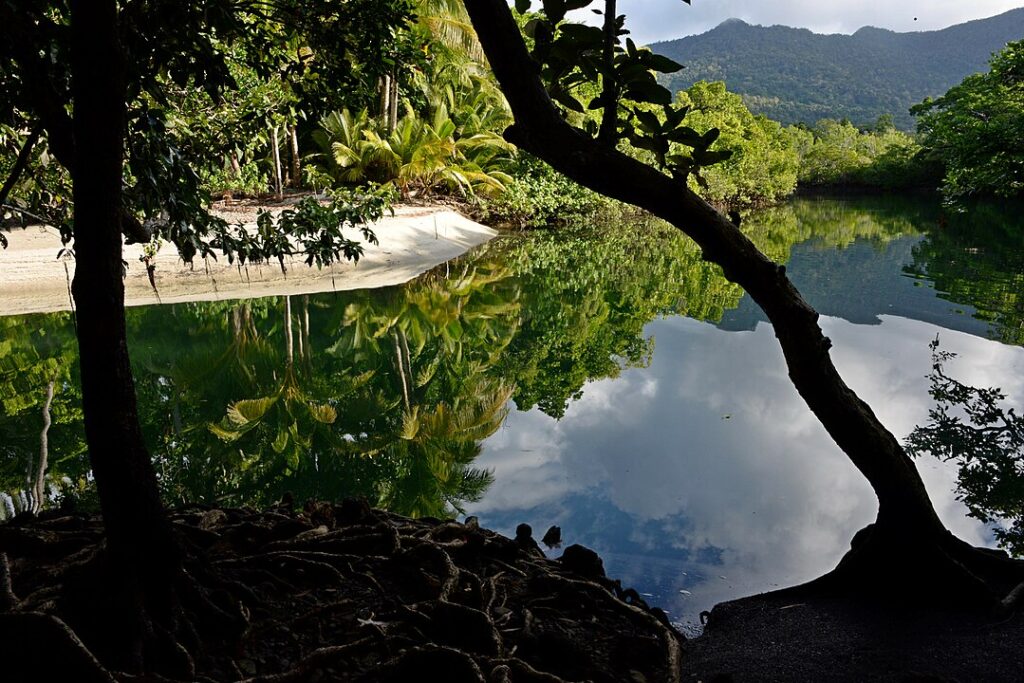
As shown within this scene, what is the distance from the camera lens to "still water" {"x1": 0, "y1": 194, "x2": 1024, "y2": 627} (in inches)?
228

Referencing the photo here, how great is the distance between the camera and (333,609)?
3.21 meters

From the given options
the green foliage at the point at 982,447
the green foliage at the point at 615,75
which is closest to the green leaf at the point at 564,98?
the green foliage at the point at 615,75

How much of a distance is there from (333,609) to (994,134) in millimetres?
19729

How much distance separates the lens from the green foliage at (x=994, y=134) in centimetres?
1752

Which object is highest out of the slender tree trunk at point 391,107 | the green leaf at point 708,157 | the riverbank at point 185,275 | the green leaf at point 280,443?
the slender tree trunk at point 391,107

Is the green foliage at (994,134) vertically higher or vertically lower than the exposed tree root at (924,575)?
higher

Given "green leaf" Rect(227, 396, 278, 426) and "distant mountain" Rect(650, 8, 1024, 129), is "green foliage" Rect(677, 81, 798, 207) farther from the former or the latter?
"distant mountain" Rect(650, 8, 1024, 129)

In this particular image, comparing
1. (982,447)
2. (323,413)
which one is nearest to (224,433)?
(323,413)

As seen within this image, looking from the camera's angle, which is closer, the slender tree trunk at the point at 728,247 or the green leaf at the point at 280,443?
the slender tree trunk at the point at 728,247

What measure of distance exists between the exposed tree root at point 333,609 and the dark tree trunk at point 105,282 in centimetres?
28

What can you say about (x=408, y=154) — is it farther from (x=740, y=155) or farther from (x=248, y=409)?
(x=740, y=155)

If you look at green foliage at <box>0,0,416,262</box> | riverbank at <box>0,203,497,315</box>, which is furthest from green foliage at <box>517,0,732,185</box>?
riverbank at <box>0,203,497,315</box>

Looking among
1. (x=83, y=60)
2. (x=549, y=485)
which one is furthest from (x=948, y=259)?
(x=83, y=60)

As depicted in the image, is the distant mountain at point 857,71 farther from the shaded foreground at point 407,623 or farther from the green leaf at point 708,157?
the green leaf at point 708,157
